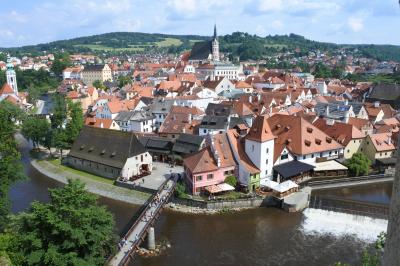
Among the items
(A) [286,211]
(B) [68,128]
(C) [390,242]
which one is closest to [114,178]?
(B) [68,128]

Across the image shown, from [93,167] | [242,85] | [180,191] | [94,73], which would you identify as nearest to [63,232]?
[180,191]

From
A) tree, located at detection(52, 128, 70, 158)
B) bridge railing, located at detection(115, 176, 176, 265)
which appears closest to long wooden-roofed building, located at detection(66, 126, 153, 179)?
tree, located at detection(52, 128, 70, 158)

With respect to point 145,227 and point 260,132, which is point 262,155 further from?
point 145,227

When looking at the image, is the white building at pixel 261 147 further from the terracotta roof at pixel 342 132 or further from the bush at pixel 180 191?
the terracotta roof at pixel 342 132

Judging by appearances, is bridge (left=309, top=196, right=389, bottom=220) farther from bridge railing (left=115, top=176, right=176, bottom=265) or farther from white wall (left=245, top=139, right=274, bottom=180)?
bridge railing (left=115, top=176, right=176, bottom=265)

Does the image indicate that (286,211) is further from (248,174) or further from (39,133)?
(39,133)

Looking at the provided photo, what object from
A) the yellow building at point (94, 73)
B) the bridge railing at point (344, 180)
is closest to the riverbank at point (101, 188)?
the bridge railing at point (344, 180)
